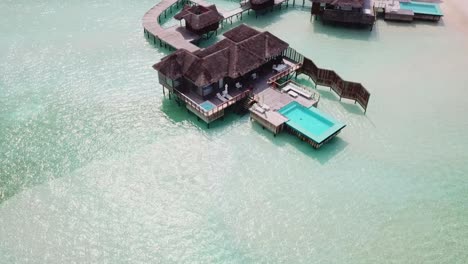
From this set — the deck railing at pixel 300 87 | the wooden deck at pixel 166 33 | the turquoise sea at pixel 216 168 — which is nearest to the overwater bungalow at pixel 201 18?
the wooden deck at pixel 166 33

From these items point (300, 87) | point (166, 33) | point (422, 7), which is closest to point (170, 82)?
point (166, 33)

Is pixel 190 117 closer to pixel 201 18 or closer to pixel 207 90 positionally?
pixel 207 90

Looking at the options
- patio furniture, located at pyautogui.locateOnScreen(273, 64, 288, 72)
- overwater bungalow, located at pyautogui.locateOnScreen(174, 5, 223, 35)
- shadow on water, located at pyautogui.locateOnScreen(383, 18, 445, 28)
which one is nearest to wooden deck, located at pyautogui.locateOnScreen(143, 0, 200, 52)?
overwater bungalow, located at pyautogui.locateOnScreen(174, 5, 223, 35)

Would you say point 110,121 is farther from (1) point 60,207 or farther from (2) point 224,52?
(2) point 224,52

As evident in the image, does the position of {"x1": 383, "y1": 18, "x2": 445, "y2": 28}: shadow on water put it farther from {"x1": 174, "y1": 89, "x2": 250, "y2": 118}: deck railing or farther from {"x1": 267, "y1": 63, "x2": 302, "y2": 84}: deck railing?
{"x1": 174, "y1": 89, "x2": 250, "y2": 118}: deck railing

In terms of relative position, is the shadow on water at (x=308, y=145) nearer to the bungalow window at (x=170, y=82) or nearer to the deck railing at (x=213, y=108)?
the deck railing at (x=213, y=108)

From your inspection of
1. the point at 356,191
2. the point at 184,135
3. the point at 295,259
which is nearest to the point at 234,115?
the point at 184,135
